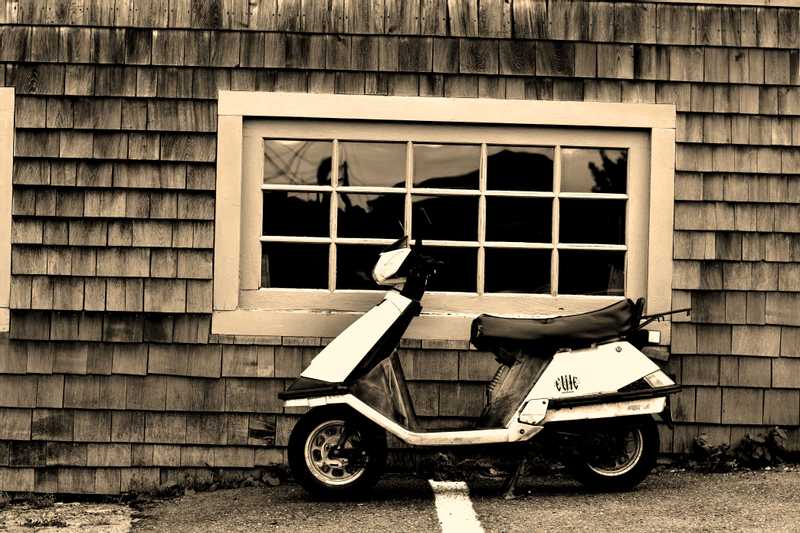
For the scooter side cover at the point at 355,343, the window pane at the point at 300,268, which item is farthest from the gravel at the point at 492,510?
the window pane at the point at 300,268

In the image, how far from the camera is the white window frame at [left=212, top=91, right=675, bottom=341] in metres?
6.32

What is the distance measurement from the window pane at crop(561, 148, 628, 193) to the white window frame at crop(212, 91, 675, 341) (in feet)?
0.21

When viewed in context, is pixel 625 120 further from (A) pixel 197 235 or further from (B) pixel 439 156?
(A) pixel 197 235

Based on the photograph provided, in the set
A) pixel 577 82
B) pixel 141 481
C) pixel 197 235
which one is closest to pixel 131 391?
pixel 141 481

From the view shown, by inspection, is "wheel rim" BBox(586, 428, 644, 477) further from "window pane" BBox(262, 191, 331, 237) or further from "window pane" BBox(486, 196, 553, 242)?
"window pane" BBox(262, 191, 331, 237)

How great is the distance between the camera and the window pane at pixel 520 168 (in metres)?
6.45

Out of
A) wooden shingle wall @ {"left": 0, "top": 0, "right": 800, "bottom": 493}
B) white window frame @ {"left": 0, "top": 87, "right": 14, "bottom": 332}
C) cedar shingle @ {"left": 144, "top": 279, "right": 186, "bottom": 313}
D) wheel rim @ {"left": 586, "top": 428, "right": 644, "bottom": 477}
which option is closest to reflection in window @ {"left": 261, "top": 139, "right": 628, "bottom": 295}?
wooden shingle wall @ {"left": 0, "top": 0, "right": 800, "bottom": 493}

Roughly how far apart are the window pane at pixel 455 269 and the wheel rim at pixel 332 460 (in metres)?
1.27

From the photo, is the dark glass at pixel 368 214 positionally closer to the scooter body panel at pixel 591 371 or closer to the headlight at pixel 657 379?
the scooter body panel at pixel 591 371

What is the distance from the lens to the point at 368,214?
6.42 m

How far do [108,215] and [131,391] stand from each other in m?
1.00

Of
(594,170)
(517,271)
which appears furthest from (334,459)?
(594,170)

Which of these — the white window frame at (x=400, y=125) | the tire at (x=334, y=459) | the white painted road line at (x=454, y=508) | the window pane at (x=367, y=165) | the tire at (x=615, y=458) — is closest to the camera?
the white painted road line at (x=454, y=508)

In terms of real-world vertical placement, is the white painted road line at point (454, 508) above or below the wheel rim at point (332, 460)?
below
